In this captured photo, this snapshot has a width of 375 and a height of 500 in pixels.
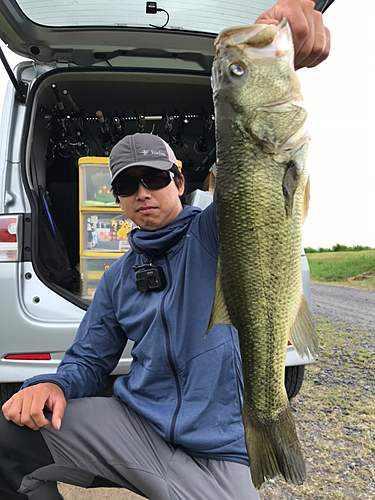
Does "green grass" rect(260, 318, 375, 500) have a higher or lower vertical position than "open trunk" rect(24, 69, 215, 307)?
lower

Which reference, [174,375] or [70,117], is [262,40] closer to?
[174,375]

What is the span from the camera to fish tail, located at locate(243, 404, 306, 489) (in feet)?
4.29

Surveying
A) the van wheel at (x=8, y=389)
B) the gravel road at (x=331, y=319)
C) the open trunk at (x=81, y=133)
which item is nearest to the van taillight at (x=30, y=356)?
the van wheel at (x=8, y=389)

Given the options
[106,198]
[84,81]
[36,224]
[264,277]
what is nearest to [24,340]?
[36,224]

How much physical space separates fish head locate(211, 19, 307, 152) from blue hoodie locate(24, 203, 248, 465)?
0.53m

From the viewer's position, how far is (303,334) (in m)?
1.33

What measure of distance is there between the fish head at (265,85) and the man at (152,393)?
0.24 metres

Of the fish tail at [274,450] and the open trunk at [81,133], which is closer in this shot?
the fish tail at [274,450]

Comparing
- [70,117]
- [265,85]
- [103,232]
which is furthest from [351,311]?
[265,85]

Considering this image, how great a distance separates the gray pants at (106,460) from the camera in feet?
5.06

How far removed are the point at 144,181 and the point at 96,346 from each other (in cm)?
76

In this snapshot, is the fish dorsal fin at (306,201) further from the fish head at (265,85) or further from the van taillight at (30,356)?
the van taillight at (30,356)

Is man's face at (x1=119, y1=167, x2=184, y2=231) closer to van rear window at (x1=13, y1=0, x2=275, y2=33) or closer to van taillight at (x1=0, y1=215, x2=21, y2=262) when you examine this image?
van taillight at (x1=0, y1=215, x2=21, y2=262)

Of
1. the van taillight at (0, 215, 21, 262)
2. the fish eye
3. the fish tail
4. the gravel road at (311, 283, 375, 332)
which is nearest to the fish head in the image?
the fish eye
